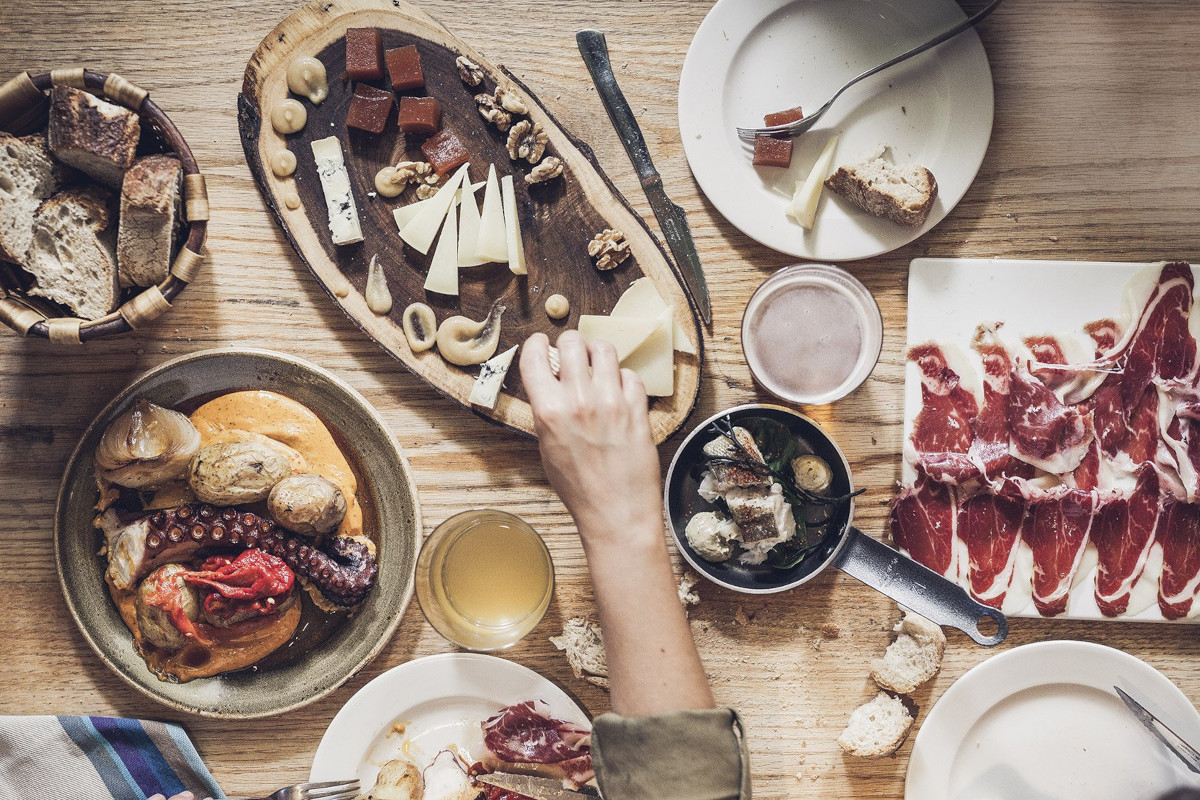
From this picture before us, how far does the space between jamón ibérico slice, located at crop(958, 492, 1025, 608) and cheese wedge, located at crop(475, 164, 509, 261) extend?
112 centimetres

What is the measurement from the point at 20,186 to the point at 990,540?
6.70ft

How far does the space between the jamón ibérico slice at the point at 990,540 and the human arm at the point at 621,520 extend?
0.73m

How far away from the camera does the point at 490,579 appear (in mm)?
1547

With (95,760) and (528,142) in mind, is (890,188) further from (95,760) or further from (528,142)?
(95,760)

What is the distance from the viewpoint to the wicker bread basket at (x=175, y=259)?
4.47ft

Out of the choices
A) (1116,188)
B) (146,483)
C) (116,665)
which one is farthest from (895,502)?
(116,665)

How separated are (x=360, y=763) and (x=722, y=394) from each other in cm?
109

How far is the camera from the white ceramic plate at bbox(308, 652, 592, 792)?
5.10 ft

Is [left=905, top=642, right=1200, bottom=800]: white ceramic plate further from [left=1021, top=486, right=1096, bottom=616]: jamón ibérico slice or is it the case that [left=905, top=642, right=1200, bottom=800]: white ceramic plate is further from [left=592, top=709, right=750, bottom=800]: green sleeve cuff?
[left=592, top=709, right=750, bottom=800]: green sleeve cuff

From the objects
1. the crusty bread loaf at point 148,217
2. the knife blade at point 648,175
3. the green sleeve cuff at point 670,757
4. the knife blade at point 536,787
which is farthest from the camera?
the knife blade at point 648,175

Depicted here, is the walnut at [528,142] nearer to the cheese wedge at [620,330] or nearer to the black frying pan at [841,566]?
the cheese wedge at [620,330]

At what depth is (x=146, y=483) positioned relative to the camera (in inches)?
58.5

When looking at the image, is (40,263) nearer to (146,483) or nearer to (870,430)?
(146,483)

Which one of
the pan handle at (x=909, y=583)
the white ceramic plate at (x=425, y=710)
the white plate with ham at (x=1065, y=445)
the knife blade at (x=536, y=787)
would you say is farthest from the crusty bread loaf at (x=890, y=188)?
the knife blade at (x=536, y=787)
